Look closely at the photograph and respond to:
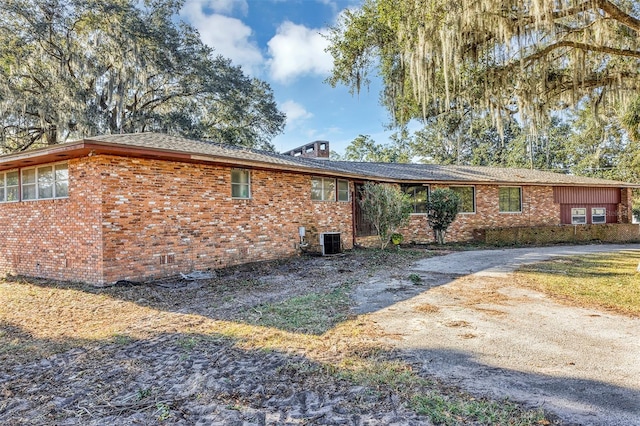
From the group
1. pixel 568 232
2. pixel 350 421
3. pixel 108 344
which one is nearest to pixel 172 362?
pixel 108 344

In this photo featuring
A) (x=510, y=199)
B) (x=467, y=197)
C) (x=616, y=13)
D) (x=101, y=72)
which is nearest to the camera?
(x=616, y=13)

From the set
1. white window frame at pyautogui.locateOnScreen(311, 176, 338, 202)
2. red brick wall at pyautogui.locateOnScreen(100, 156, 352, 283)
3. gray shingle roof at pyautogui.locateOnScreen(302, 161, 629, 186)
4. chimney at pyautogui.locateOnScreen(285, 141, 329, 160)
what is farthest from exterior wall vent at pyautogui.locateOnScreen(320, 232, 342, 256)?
chimney at pyautogui.locateOnScreen(285, 141, 329, 160)

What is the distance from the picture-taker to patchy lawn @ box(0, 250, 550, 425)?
2.68 metres

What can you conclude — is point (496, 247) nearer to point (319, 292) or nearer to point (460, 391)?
point (319, 292)

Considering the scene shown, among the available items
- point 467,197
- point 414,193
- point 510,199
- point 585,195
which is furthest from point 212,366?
point 585,195

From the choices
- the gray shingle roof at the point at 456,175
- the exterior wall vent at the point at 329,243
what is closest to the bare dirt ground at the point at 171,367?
the exterior wall vent at the point at 329,243

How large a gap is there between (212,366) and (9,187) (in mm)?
9153

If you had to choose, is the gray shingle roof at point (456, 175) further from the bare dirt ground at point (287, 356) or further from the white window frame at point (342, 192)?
the bare dirt ground at point (287, 356)

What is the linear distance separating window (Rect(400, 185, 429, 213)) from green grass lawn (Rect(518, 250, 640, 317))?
5.94 meters

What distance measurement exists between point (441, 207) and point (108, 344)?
499 inches

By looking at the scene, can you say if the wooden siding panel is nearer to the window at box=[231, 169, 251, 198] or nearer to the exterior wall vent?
the exterior wall vent

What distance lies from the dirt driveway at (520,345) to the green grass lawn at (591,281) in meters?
0.47

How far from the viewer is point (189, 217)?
8.66 metres

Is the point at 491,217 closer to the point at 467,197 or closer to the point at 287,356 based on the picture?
the point at 467,197
